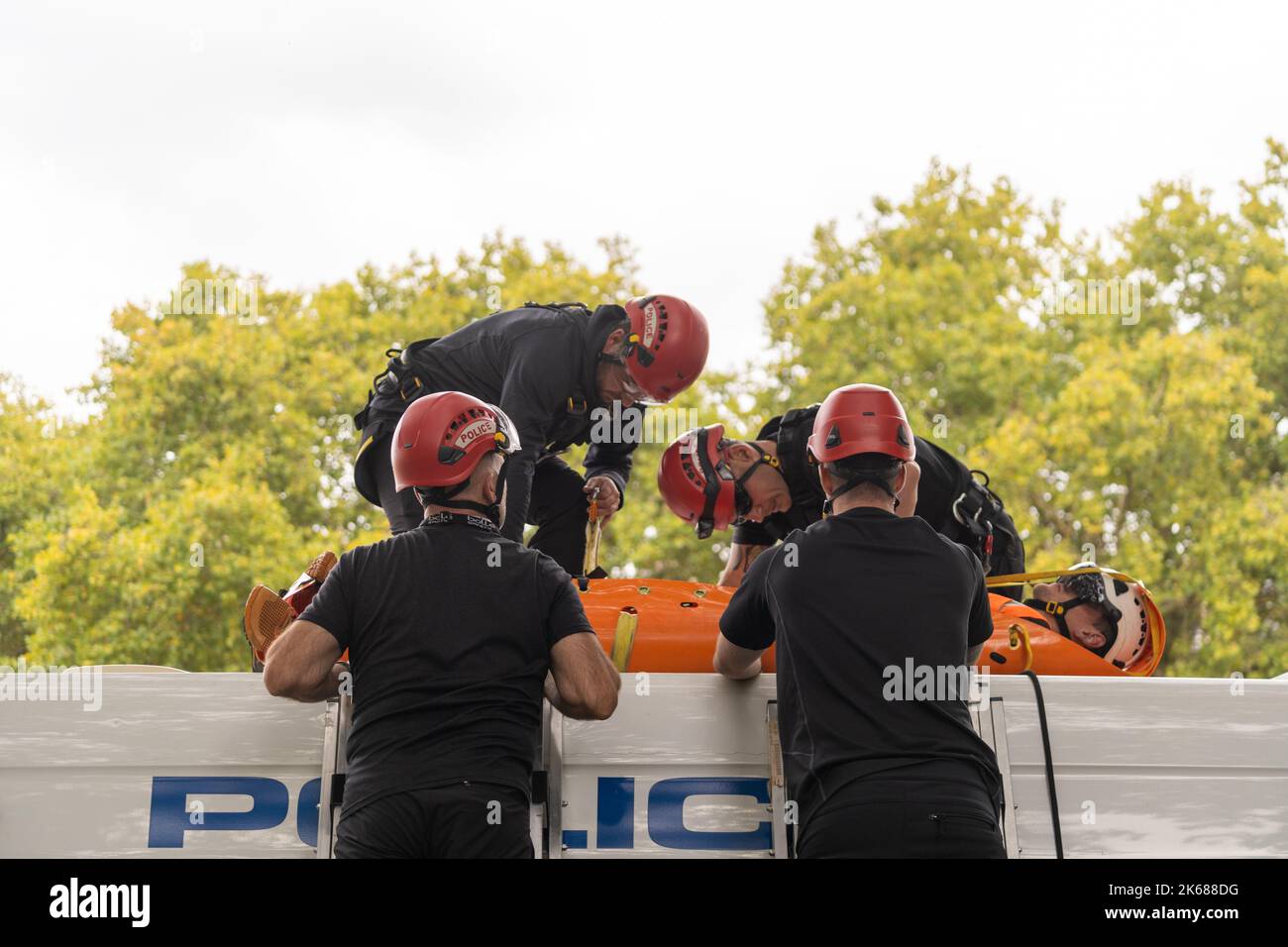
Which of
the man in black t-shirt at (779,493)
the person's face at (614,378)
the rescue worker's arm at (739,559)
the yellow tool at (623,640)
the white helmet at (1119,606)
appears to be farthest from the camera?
the rescue worker's arm at (739,559)

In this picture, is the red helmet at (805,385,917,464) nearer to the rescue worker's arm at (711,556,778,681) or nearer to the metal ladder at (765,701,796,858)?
the rescue worker's arm at (711,556,778,681)

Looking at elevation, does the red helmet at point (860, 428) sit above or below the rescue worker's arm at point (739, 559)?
below

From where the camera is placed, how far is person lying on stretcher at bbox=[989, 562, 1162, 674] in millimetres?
5520

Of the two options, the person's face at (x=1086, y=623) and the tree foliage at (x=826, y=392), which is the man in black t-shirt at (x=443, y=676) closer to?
the person's face at (x=1086, y=623)

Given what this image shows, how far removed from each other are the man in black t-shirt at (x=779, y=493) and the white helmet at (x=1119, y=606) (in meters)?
0.77

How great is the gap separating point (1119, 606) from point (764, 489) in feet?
5.97

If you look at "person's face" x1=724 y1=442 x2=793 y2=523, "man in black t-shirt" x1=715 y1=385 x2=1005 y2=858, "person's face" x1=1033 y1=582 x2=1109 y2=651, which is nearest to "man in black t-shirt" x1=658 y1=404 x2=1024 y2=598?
"person's face" x1=724 y1=442 x2=793 y2=523

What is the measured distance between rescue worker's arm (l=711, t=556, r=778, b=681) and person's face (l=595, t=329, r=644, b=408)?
7.21 feet

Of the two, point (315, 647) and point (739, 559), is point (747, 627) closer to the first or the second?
point (315, 647)

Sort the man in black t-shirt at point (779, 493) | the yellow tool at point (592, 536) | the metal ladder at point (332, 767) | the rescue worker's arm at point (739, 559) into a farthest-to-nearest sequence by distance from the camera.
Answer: the rescue worker's arm at point (739, 559), the yellow tool at point (592, 536), the man in black t-shirt at point (779, 493), the metal ladder at point (332, 767)

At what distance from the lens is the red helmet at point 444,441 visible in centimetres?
426

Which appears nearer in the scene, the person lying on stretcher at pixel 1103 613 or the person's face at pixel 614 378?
the person lying on stretcher at pixel 1103 613

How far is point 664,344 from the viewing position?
6.52 metres

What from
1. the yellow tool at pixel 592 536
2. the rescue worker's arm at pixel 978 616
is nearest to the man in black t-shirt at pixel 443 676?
the rescue worker's arm at pixel 978 616
